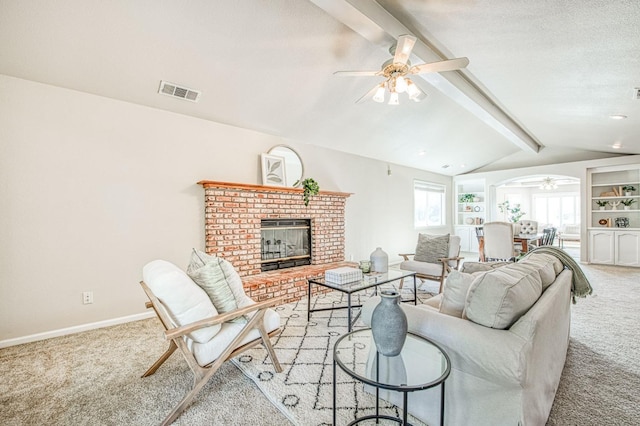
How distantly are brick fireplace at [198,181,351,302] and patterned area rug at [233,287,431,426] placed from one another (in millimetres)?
728

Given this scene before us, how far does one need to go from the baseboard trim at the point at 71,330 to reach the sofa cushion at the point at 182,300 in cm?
183

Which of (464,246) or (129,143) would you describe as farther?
(464,246)

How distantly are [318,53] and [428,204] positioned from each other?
5.91 m

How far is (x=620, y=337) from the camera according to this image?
2682mm

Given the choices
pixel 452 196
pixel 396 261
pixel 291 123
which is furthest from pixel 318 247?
pixel 452 196

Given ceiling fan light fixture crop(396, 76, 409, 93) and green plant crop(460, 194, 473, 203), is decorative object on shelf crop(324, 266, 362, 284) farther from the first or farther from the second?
green plant crop(460, 194, 473, 203)

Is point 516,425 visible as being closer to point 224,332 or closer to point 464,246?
point 224,332

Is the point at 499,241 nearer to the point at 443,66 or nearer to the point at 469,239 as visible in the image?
the point at 469,239

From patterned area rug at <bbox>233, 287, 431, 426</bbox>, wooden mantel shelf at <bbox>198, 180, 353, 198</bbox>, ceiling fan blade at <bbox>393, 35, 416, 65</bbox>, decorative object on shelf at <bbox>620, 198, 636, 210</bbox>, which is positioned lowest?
patterned area rug at <bbox>233, 287, 431, 426</bbox>

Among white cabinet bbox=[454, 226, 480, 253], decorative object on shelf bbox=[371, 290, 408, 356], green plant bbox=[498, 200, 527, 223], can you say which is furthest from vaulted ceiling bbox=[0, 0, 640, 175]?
green plant bbox=[498, 200, 527, 223]

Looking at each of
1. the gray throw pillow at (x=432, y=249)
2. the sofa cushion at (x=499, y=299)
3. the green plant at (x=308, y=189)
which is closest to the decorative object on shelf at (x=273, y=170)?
the green plant at (x=308, y=189)

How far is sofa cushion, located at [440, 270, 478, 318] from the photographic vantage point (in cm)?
169

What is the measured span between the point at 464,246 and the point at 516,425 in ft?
26.2

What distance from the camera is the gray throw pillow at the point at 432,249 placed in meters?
4.29
